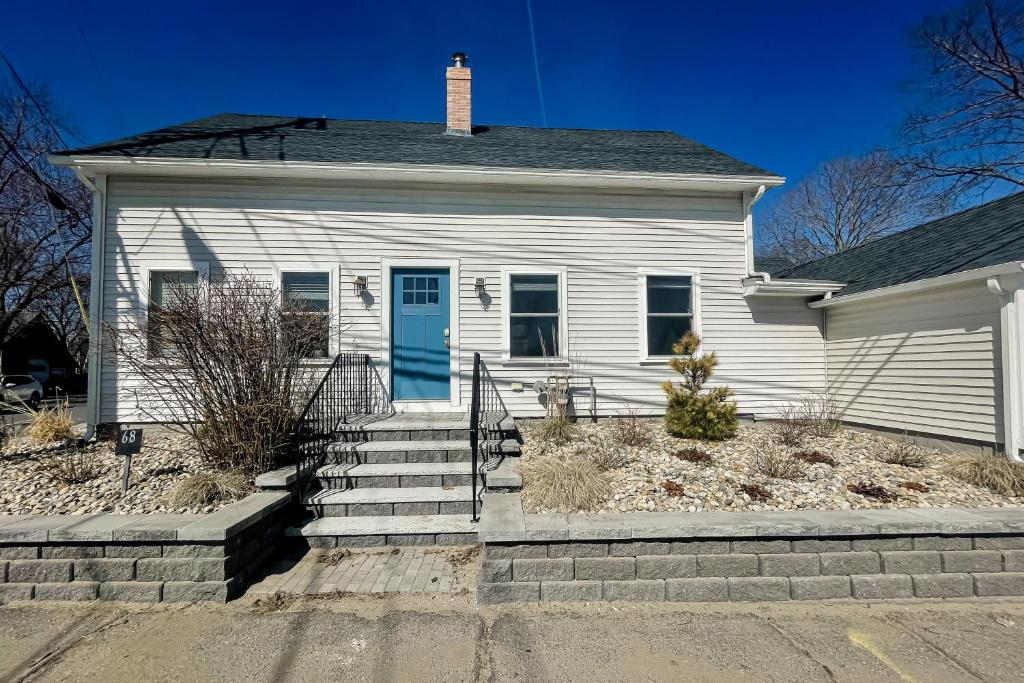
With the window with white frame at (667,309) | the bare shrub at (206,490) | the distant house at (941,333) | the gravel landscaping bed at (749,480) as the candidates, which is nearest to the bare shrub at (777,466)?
the gravel landscaping bed at (749,480)

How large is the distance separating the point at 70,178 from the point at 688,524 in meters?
21.9

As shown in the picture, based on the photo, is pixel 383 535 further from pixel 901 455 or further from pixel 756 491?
pixel 901 455

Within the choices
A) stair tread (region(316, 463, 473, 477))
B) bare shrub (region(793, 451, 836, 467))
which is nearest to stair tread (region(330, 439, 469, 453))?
stair tread (region(316, 463, 473, 477))

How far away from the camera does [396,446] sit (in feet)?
15.9

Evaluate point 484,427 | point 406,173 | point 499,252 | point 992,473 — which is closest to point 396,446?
point 484,427

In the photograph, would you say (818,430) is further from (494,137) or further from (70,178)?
(70,178)

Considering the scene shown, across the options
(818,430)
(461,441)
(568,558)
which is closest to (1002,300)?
(818,430)

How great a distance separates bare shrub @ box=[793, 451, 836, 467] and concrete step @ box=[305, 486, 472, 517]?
3.47 meters

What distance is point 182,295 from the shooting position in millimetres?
4457

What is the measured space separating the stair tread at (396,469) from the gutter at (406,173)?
13.4 feet

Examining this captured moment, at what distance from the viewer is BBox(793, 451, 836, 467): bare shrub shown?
186 inches

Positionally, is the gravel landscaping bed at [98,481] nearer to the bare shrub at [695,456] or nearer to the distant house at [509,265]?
the distant house at [509,265]

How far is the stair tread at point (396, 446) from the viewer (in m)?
4.75

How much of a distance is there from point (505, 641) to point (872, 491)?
3.39 metres
